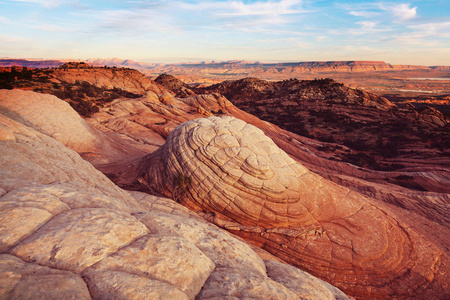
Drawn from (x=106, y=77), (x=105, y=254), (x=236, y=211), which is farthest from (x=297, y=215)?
(x=106, y=77)

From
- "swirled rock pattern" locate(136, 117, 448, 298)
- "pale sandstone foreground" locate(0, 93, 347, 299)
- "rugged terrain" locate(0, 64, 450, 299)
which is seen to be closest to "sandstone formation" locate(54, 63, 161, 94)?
"rugged terrain" locate(0, 64, 450, 299)

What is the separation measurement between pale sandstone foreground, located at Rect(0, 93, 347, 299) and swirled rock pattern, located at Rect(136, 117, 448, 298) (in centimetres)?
461

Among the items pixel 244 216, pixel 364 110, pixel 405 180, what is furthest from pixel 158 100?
pixel 364 110

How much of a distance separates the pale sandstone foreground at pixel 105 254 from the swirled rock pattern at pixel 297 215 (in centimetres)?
461

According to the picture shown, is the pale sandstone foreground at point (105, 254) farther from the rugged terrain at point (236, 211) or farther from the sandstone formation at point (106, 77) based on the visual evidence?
the sandstone formation at point (106, 77)

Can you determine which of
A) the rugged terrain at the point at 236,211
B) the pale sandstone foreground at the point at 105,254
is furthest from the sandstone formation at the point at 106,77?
the pale sandstone foreground at the point at 105,254

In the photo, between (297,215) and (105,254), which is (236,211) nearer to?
(297,215)

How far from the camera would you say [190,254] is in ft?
14.3

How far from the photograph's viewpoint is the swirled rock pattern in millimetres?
9695

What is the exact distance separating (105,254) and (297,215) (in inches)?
342

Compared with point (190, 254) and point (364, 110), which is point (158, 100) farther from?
point (364, 110)

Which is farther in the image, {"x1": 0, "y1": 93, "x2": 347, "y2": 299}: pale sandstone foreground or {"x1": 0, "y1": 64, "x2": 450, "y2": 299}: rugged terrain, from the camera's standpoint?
{"x1": 0, "y1": 64, "x2": 450, "y2": 299}: rugged terrain

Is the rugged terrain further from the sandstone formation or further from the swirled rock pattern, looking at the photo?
the sandstone formation

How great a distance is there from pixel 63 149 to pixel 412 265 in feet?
49.8
